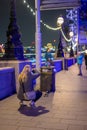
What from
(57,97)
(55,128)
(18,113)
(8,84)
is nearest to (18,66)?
(8,84)

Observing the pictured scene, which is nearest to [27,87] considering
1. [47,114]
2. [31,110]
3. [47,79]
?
[31,110]

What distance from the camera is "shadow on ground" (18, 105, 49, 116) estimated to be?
27.8ft

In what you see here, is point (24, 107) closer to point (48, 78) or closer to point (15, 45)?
point (48, 78)

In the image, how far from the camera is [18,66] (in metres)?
12.2

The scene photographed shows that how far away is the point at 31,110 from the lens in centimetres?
886

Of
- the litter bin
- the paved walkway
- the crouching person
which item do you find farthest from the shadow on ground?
the litter bin

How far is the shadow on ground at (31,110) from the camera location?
8461 mm

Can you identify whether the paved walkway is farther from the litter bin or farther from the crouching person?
the litter bin

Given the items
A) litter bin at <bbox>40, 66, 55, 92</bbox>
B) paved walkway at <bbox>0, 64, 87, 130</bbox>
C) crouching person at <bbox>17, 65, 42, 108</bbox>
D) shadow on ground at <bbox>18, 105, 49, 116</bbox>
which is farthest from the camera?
litter bin at <bbox>40, 66, 55, 92</bbox>

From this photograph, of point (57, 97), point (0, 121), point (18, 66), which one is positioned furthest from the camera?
point (18, 66)

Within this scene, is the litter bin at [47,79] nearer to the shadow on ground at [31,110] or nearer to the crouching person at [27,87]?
the shadow on ground at [31,110]

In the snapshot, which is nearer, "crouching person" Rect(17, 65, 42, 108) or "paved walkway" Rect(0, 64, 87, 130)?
"paved walkway" Rect(0, 64, 87, 130)

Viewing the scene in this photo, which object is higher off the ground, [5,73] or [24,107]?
[5,73]

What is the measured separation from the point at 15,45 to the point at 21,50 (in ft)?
1.06
